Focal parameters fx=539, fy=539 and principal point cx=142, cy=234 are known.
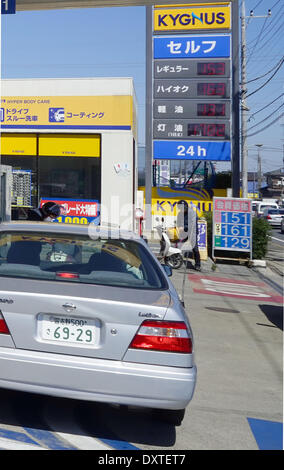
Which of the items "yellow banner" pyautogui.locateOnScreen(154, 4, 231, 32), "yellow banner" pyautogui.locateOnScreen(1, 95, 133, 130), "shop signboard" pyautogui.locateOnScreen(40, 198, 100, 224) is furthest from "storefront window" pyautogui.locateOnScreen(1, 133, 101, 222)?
"yellow banner" pyautogui.locateOnScreen(154, 4, 231, 32)

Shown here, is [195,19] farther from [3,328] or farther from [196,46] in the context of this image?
[3,328]

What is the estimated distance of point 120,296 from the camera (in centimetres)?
369

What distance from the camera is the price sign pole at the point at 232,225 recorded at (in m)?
16.4

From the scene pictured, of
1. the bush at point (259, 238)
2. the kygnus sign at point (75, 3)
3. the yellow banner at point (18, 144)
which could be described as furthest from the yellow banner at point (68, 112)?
the kygnus sign at point (75, 3)

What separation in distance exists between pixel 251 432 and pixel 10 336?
2.05m

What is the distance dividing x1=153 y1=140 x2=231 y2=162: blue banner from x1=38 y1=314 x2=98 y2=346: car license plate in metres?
20.1

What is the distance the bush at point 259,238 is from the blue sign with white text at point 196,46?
8924 mm

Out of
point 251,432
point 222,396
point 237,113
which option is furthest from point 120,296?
point 237,113

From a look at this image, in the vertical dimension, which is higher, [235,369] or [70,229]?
[70,229]

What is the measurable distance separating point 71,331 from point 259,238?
47.5 feet

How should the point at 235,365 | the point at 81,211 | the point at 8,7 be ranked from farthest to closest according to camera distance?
the point at 81,211 < the point at 8,7 < the point at 235,365

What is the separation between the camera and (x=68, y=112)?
21453 millimetres

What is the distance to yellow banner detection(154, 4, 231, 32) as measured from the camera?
22.5 m

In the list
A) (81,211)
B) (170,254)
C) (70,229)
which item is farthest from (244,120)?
(70,229)
